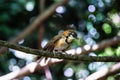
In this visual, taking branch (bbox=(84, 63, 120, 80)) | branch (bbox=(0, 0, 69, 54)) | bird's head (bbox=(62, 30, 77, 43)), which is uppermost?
branch (bbox=(0, 0, 69, 54))

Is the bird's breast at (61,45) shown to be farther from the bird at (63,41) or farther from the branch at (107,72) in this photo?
the branch at (107,72)

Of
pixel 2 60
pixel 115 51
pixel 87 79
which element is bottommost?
pixel 87 79

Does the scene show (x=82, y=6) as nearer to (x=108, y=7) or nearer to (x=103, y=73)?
(x=108, y=7)

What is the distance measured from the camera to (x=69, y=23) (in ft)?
16.2

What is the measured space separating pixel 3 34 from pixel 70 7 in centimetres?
90

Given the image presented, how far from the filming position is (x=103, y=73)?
11.9 ft

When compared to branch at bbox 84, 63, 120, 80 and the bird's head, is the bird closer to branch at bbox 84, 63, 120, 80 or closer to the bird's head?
the bird's head

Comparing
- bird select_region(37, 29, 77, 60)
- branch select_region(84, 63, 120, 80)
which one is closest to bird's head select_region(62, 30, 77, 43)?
bird select_region(37, 29, 77, 60)

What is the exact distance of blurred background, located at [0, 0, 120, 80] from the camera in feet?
14.6

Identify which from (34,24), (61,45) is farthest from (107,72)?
(34,24)

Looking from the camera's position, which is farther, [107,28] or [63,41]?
[107,28]

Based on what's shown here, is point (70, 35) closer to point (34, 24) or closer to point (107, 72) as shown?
point (107, 72)

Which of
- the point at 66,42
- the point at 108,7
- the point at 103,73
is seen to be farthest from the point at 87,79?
the point at 108,7

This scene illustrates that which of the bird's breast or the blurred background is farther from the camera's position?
the blurred background
